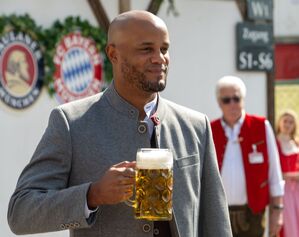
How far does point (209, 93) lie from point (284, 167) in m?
1.01

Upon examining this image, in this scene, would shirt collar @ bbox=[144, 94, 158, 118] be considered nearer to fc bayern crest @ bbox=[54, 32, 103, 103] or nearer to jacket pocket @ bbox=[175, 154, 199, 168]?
jacket pocket @ bbox=[175, 154, 199, 168]

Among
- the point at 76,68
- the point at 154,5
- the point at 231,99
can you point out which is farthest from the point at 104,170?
the point at 154,5

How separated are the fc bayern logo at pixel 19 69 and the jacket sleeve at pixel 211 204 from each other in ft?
13.1

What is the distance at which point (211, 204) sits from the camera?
312cm

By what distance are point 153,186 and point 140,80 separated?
397 millimetres

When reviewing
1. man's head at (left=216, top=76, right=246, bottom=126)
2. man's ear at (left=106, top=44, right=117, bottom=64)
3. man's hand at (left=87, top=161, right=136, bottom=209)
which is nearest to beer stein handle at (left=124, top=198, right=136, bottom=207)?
man's hand at (left=87, top=161, right=136, bottom=209)

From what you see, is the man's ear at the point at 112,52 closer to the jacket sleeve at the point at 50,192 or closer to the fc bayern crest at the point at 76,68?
the jacket sleeve at the point at 50,192

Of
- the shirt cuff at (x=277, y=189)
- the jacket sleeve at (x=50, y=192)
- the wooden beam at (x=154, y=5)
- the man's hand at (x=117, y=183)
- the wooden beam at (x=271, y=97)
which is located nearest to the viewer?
the man's hand at (x=117, y=183)

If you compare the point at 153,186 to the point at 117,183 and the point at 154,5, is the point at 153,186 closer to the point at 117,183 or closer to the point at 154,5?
the point at 117,183

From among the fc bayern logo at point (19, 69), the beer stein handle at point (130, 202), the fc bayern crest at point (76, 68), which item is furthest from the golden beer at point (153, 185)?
the fc bayern crest at point (76, 68)

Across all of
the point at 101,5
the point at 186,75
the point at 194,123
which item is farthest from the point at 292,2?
the point at 194,123

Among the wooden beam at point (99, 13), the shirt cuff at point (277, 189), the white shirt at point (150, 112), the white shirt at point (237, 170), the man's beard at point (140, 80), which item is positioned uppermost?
the wooden beam at point (99, 13)

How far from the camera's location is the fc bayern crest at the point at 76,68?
7410 millimetres

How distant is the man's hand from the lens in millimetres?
2672
